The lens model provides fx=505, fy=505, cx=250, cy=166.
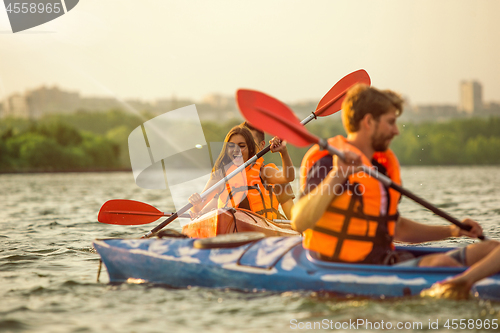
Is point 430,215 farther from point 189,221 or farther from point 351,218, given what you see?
point 351,218

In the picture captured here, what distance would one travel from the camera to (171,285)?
3799mm

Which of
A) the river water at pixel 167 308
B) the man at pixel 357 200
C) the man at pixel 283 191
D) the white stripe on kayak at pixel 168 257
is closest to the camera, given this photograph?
the man at pixel 357 200

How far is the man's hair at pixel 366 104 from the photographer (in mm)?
2922

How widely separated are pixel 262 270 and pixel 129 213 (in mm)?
2536

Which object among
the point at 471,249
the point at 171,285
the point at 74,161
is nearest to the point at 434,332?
the point at 471,249

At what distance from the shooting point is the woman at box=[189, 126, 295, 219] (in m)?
5.12

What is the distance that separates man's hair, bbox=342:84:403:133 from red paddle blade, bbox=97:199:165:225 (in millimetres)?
3027

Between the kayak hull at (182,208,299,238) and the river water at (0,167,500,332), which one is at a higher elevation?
the kayak hull at (182,208,299,238)

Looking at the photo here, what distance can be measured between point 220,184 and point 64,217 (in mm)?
5774

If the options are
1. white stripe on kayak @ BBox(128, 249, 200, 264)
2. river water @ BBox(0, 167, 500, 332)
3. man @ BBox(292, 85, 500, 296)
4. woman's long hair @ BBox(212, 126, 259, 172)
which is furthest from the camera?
woman's long hair @ BBox(212, 126, 259, 172)

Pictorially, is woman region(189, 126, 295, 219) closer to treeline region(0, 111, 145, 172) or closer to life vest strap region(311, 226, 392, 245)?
life vest strap region(311, 226, 392, 245)

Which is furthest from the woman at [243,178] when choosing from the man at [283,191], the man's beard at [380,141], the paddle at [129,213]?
the man's beard at [380,141]

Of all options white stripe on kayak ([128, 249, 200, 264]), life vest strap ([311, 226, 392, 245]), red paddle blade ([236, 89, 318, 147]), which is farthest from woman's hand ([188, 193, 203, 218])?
life vest strap ([311, 226, 392, 245])

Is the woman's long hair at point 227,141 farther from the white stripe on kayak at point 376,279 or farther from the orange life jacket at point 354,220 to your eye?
the white stripe on kayak at point 376,279
